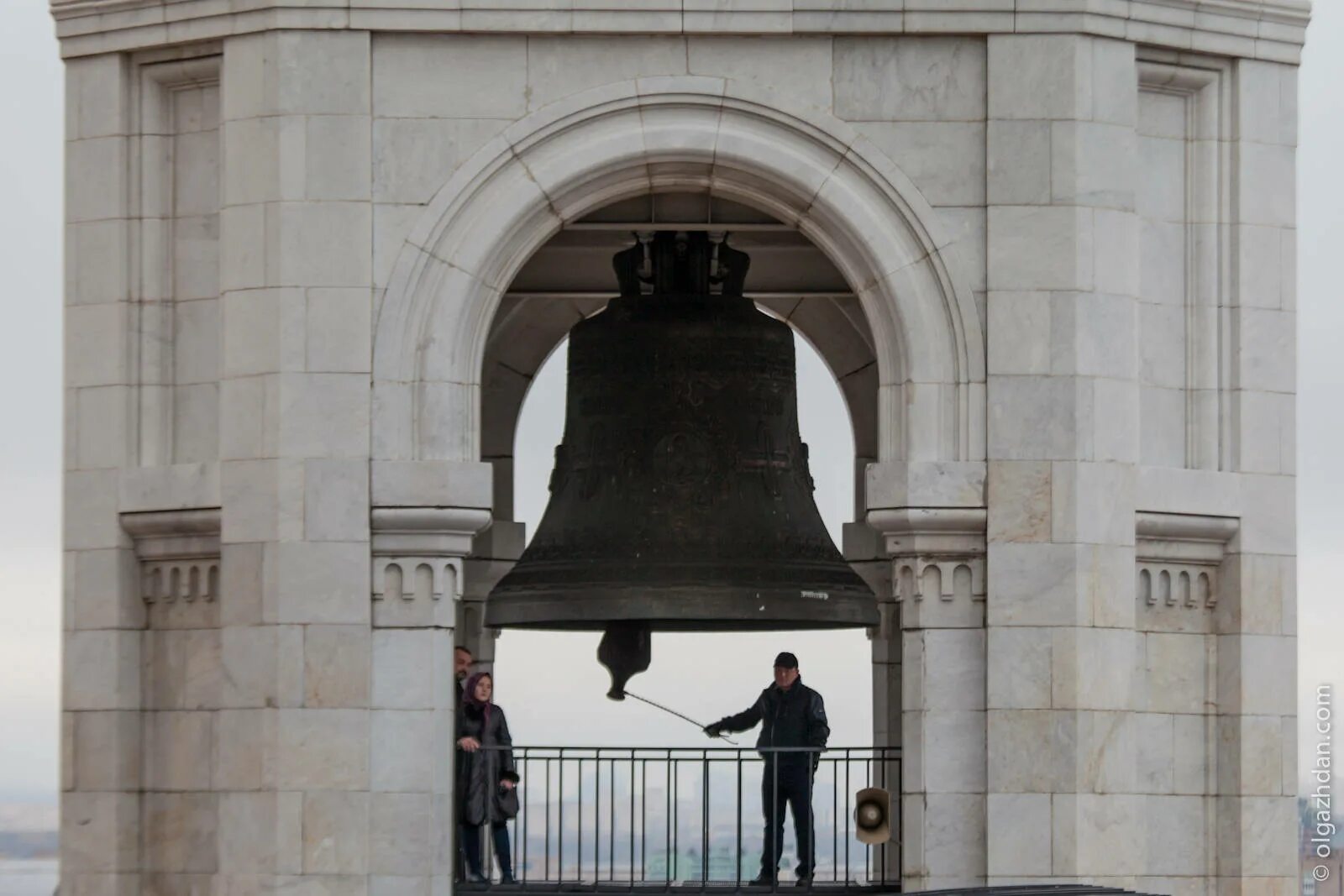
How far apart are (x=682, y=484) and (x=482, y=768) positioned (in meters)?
2.03

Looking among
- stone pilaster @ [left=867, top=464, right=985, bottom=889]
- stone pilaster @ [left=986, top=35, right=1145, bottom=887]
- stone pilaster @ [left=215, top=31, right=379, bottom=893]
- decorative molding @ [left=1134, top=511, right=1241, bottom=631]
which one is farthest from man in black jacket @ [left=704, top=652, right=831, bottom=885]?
stone pilaster @ [left=215, top=31, right=379, bottom=893]

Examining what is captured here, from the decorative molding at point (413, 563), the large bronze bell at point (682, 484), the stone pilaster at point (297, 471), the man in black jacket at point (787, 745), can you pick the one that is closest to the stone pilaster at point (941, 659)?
the large bronze bell at point (682, 484)

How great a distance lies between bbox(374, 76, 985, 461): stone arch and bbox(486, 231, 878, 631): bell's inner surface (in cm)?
116

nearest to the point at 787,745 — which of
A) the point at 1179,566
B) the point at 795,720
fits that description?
the point at 795,720

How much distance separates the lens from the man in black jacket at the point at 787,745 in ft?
59.9

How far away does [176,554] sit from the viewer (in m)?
17.5

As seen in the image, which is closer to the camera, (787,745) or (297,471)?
(297,471)

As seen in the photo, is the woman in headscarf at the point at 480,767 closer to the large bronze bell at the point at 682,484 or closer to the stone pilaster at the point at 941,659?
the large bronze bell at the point at 682,484

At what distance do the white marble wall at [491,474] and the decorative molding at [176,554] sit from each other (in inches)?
1.0

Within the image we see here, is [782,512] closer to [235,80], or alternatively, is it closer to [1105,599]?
[1105,599]

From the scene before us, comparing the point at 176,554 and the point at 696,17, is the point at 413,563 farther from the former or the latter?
the point at 696,17

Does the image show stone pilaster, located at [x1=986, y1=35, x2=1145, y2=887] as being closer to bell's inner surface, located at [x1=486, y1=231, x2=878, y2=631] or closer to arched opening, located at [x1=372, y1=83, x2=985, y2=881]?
arched opening, located at [x1=372, y1=83, x2=985, y2=881]

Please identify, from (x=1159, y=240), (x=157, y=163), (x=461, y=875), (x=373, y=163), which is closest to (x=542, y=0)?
(x=373, y=163)

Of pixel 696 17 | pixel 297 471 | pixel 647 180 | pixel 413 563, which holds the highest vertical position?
pixel 696 17
